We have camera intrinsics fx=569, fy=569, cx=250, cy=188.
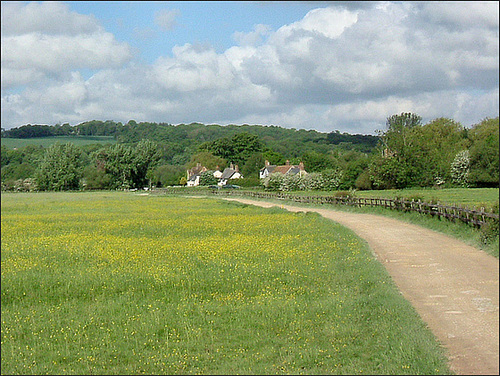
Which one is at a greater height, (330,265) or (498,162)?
(498,162)

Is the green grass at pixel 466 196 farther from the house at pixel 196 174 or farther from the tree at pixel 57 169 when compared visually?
the house at pixel 196 174

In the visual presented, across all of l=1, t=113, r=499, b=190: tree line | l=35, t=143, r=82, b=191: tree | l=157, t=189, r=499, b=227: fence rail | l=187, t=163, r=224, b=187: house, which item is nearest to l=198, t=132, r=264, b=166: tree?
l=1, t=113, r=499, b=190: tree line

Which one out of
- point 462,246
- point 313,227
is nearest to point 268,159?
point 313,227

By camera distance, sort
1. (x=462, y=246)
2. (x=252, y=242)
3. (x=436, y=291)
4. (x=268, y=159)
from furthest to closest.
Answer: (x=268, y=159) < (x=252, y=242) < (x=462, y=246) < (x=436, y=291)

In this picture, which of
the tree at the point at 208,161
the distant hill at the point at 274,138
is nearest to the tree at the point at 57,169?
the distant hill at the point at 274,138

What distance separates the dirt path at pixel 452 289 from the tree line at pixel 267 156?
1.82m

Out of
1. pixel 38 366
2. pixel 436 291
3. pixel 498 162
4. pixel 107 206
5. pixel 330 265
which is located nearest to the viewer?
pixel 498 162

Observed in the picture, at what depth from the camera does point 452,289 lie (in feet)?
36.4

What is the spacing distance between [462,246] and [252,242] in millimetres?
7179

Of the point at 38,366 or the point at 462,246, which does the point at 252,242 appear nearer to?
the point at 462,246

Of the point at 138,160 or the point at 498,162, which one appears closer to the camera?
the point at 498,162

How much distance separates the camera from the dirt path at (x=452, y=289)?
611 cm

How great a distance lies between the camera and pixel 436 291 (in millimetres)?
11109

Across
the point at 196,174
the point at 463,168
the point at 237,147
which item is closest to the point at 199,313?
the point at 463,168
